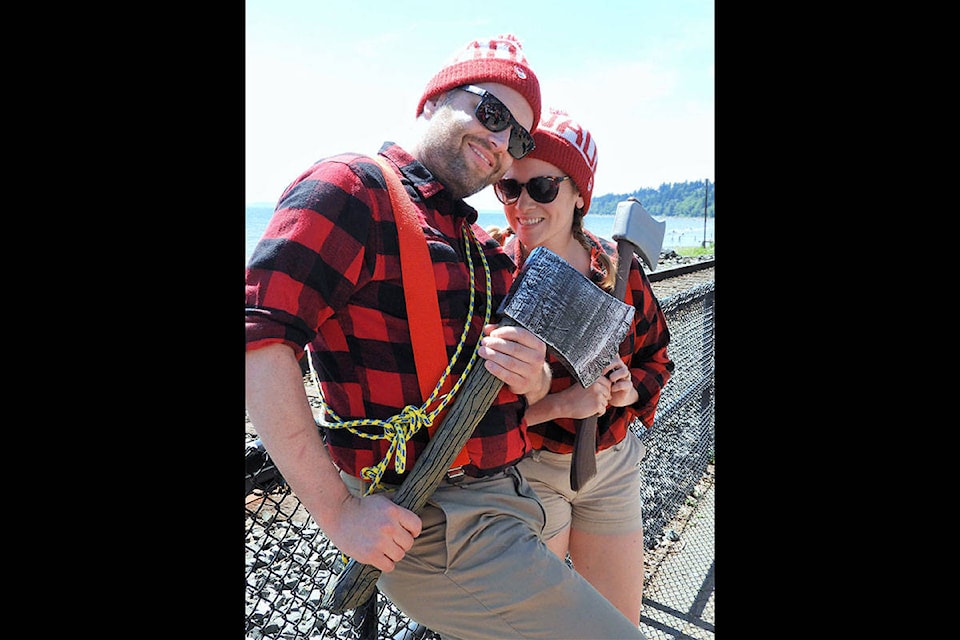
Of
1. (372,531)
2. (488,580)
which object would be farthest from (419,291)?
(488,580)

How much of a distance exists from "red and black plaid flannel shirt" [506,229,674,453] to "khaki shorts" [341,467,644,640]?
78 centimetres

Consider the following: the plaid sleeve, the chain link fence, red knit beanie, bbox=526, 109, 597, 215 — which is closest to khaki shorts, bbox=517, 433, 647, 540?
the plaid sleeve

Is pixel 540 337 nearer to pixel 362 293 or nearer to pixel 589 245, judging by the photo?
pixel 362 293

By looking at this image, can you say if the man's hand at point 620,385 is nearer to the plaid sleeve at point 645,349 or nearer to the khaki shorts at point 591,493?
the plaid sleeve at point 645,349

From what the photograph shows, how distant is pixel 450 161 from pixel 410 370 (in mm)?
592

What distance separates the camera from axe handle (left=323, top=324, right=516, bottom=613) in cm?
153

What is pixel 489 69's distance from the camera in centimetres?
179

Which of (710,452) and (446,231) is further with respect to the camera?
(710,452)

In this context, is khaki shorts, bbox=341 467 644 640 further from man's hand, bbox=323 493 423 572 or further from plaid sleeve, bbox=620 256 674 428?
plaid sleeve, bbox=620 256 674 428
